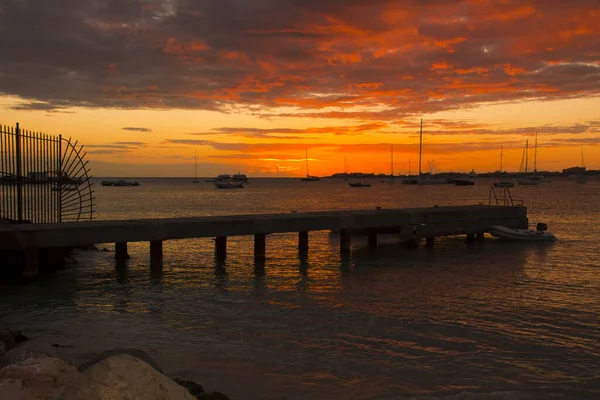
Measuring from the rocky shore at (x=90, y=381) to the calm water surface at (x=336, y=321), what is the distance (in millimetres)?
2693

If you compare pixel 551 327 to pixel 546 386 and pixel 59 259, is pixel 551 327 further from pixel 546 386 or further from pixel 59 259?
pixel 59 259

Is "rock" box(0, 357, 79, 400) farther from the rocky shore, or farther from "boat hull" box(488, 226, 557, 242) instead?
"boat hull" box(488, 226, 557, 242)

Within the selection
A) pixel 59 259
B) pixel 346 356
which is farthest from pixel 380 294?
pixel 59 259

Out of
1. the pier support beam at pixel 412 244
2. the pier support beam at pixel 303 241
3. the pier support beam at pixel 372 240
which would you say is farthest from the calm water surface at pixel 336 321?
the pier support beam at pixel 412 244

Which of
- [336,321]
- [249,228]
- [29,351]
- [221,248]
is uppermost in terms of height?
[249,228]

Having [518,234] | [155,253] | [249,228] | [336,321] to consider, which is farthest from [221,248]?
[518,234]

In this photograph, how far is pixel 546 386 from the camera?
32.9ft

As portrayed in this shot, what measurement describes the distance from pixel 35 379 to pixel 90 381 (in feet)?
6.85

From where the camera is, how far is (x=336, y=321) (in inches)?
563

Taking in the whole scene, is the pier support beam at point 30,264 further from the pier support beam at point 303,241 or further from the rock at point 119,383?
the rock at point 119,383

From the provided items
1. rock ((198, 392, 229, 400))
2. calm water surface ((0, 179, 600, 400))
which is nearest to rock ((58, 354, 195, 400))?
rock ((198, 392, 229, 400))

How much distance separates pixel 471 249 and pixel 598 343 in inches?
745

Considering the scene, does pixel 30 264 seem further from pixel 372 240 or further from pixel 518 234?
pixel 518 234

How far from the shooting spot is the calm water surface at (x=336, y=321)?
10.3m
